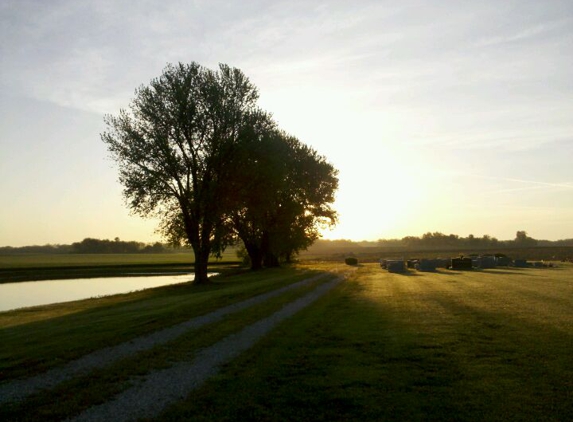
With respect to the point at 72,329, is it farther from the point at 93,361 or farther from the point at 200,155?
the point at 200,155

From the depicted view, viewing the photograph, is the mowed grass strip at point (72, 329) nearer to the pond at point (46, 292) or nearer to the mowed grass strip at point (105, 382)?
the mowed grass strip at point (105, 382)

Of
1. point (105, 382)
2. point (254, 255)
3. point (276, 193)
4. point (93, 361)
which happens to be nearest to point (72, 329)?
point (93, 361)

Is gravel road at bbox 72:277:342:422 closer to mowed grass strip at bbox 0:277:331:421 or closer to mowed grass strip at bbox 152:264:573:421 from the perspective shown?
mowed grass strip at bbox 0:277:331:421

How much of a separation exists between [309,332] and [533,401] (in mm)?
8643

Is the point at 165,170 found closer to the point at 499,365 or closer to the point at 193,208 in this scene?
the point at 193,208

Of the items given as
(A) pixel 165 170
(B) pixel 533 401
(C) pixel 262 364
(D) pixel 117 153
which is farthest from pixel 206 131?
(B) pixel 533 401

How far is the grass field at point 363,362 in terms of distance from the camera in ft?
32.2

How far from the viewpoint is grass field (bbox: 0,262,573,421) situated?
9812mm

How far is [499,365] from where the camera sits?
12695 mm

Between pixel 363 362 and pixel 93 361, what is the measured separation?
7125 mm

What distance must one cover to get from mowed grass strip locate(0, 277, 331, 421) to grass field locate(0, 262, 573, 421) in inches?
1.6

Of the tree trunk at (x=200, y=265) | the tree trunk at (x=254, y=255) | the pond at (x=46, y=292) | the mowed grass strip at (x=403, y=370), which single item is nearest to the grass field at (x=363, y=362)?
the mowed grass strip at (x=403, y=370)

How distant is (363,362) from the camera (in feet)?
43.6

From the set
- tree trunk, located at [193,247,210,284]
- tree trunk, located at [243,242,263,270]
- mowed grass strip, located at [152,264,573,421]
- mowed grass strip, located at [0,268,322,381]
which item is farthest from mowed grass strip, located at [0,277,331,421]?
tree trunk, located at [243,242,263,270]
